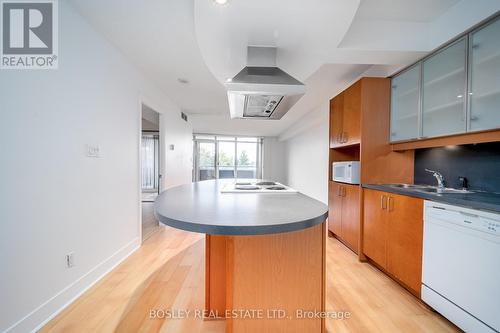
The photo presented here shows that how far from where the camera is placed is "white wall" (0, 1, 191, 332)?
1259 millimetres

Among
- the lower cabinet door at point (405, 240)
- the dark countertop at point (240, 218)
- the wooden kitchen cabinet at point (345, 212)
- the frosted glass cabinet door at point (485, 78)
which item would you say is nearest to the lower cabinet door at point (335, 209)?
the wooden kitchen cabinet at point (345, 212)

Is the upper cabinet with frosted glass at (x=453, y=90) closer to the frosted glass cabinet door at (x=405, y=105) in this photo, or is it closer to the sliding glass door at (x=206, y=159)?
the frosted glass cabinet door at (x=405, y=105)

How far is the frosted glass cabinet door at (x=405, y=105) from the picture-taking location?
208cm

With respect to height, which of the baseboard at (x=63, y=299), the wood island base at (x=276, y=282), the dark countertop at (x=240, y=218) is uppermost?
the dark countertop at (x=240, y=218)

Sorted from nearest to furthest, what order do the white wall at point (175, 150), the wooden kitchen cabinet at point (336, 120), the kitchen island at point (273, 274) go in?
1. the kitchen island at point (273, 274)
2. the wooden kitchen cabinet at point (336, 120)
3. the white wall at point (175, 150)

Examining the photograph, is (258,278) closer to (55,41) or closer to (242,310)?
(242,310)

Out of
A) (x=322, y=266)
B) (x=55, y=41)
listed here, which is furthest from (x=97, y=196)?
(x=322, y=266)

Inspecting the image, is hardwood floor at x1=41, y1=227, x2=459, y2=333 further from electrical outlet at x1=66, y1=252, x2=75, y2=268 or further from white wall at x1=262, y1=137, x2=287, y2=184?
white wall at x1=262, y1=137, x2=287, y2=184

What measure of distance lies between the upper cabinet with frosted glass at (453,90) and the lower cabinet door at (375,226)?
2.41 ft

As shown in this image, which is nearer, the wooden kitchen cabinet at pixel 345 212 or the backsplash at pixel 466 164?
the backsplash at pixel 466 164

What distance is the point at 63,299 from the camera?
1.58m

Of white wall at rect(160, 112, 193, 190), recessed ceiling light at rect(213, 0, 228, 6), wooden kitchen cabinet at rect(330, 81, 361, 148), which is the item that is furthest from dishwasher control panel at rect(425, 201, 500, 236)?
white wall at rect(160, 112, 193, 190)

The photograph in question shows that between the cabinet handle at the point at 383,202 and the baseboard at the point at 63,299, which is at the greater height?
the cabinet handle at the point at 383,202

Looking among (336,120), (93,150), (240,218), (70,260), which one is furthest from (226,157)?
(240,218)
